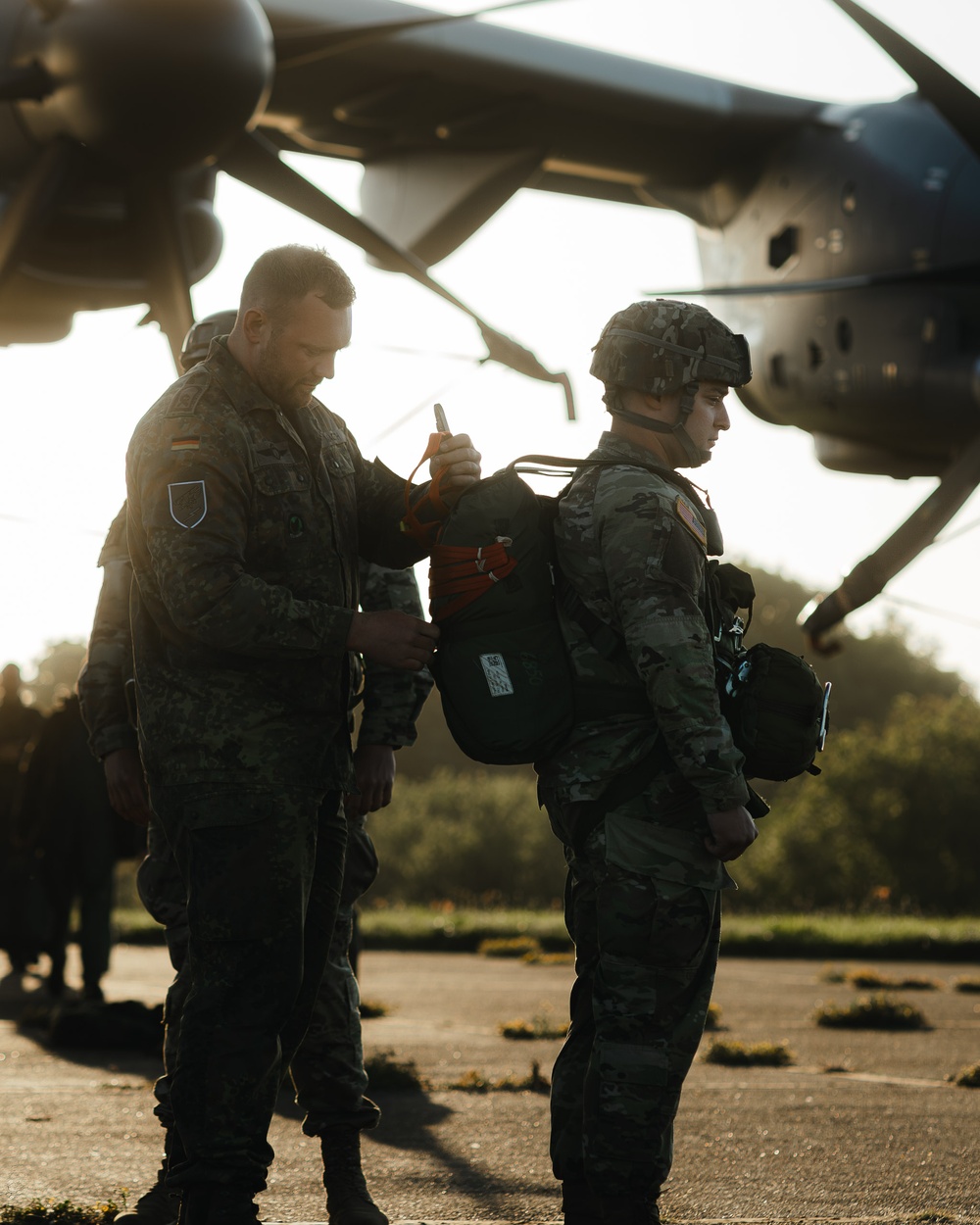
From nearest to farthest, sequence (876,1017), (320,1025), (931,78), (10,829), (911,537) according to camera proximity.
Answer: (320,1025) < (876,1017) < (931,78) < (10,829) < (911,537)

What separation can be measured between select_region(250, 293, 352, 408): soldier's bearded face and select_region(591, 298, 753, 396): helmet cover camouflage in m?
0.59

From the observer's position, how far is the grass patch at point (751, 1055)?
5957mm

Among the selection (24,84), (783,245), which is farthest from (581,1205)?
(783,245)

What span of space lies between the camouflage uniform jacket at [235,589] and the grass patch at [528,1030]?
13.1 feet

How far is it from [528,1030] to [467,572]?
4.30 m

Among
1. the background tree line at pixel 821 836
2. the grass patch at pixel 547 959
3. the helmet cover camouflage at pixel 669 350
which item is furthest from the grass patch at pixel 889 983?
the background tree line at pixel 821 836

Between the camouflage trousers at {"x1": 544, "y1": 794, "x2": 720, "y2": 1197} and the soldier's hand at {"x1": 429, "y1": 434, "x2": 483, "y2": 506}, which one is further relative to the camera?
the soldier's hand at {"x1": 429, "y1": 434, "x2": 483, "y2": 506}

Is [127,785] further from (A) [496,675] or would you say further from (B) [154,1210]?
(A) [496,675]

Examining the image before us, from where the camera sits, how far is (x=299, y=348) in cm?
299

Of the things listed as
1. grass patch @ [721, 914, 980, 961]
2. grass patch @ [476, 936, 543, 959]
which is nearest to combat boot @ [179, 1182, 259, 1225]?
grass patch @ [476, 936, 543, 959]

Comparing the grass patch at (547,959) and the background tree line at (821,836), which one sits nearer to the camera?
the grass patch at (547,959)

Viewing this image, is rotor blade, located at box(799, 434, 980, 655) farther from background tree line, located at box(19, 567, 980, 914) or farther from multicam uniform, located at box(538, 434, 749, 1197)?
background tree line, located at box(19, 567, 980, 914)

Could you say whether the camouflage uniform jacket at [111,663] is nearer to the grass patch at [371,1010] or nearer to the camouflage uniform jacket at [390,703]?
the camouflage uniform jacket at [390,703]

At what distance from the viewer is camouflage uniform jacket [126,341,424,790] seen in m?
2.82
